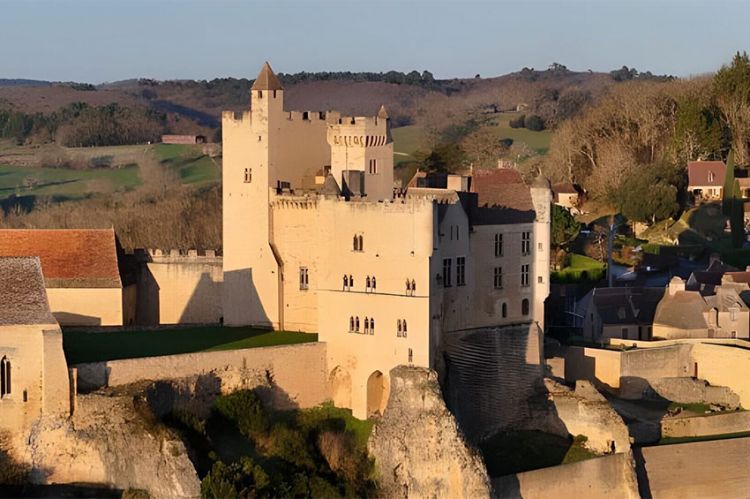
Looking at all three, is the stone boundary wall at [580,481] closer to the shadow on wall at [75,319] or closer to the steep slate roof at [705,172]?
the shadow on wall at [75,319]

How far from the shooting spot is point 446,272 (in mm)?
43188

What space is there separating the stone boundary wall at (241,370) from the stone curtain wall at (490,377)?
314 cm

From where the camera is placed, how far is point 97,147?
352 feet

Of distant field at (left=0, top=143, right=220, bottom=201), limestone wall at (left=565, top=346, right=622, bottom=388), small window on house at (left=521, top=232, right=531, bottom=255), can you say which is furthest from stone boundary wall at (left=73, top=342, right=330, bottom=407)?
distant field at (left=0, top=143, right=220, bottom=201)

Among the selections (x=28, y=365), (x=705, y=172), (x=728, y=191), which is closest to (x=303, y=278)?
(x=28, y=365)

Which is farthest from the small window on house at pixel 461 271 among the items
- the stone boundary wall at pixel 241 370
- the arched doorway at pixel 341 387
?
the stone boundary wall at pixel 241 370

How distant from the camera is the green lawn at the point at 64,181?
89.2 m

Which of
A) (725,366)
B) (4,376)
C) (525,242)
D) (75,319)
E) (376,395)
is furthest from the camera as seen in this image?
(725,366)

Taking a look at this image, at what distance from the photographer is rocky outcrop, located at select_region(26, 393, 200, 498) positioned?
3947 cm

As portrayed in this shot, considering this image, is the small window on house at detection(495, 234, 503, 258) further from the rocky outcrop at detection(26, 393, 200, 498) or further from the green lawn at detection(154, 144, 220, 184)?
the green lawn at detection(154, 144, 220, 184)

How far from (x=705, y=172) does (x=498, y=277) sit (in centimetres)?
3458

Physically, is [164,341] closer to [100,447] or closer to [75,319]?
[75,319]

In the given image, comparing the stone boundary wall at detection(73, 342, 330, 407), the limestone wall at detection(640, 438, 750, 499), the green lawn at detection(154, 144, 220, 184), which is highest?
the green lawn at detection(154, 144, 220, 184)

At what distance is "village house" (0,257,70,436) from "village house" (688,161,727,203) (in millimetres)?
43073
